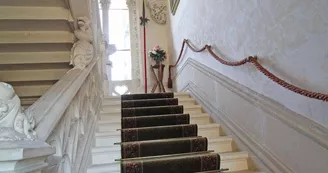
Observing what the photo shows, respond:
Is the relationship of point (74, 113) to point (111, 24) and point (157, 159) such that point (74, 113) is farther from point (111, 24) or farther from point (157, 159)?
point (111, 24)

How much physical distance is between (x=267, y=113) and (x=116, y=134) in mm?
1359

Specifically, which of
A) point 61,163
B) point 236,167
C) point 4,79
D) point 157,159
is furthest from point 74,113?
point 4,79

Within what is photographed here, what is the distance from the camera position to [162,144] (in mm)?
2412

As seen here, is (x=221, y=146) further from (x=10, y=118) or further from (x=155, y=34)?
(x=155, y=34)

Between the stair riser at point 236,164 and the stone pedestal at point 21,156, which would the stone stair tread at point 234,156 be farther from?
the stone pedestal at point 21,156

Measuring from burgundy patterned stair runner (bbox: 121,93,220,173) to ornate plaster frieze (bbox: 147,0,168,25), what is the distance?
10.5ft

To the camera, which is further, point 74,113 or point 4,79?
point 4,79

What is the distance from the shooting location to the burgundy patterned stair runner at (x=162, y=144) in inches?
83.8

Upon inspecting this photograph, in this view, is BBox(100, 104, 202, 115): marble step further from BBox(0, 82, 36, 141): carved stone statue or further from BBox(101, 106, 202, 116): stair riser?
BBox(0, 82, 36, 141): carved stone statue

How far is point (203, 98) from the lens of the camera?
11.3 ft

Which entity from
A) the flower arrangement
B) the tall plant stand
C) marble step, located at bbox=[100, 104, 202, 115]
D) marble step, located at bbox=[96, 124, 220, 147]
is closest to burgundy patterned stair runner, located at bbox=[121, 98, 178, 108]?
marble step, located at bbox=[100, 104, 202, 115]

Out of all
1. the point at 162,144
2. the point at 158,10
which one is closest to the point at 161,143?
the point at 162,144

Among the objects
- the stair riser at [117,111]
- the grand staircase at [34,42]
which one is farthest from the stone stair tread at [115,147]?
the grand staircase at [34,42]

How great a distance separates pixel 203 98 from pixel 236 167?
53.3 inches
